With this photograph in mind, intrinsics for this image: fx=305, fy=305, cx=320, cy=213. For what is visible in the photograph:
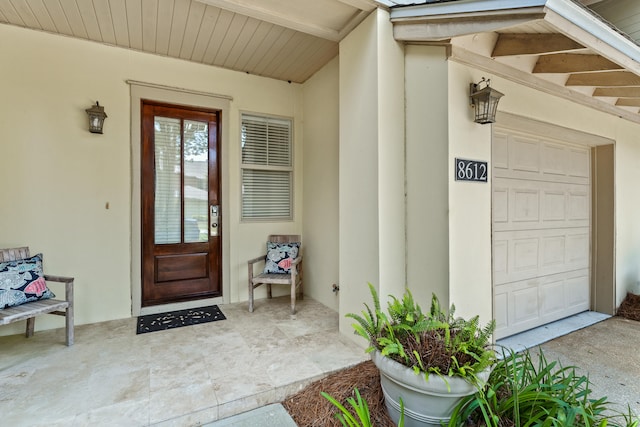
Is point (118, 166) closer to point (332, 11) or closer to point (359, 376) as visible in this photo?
point (332, 11)

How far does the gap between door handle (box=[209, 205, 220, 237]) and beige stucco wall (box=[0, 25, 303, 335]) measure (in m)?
0.81

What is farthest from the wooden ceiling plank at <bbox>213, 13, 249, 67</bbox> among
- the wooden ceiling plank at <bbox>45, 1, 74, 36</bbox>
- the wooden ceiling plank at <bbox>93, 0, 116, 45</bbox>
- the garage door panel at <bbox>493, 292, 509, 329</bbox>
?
the garage door panel at <bbox>493, 292, 509, 329</bbox>

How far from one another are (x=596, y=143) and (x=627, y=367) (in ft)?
8.46

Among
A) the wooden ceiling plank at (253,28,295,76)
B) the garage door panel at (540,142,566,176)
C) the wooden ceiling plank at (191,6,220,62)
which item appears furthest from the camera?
the garage door panel at (540,142,566,176)

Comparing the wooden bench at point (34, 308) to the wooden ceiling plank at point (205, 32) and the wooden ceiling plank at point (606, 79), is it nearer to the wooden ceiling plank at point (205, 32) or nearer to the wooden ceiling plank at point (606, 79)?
the wooden ceiling plank at point (205, 32)

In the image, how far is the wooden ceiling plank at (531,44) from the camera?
2234mm

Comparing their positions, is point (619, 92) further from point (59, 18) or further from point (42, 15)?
point (42, 15)

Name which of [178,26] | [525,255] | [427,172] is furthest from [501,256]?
[178,26]

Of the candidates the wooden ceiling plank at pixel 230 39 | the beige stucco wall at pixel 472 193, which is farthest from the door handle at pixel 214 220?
the beige stucco wall at pixel 472 193

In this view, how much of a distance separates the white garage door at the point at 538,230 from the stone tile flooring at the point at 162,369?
1799mm

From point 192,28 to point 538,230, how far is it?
4.08 meters

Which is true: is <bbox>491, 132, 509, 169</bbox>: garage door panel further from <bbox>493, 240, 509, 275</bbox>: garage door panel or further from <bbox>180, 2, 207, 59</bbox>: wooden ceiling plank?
<bbox>180, 2, 207, 59</bbox>: wooden ceiling plank

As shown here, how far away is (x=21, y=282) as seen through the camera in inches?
96.0

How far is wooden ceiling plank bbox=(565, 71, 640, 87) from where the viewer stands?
8.83 feet
